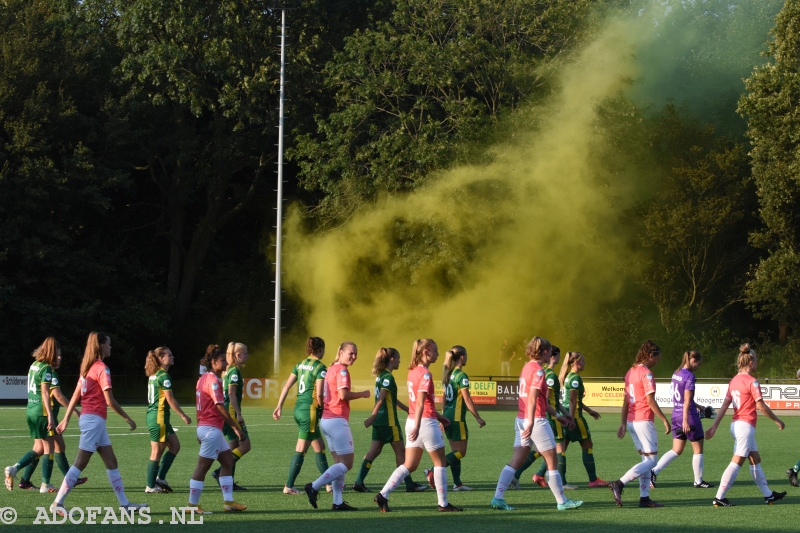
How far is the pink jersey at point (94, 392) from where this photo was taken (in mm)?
10883

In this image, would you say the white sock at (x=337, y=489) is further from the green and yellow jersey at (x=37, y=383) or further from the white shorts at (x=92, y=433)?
the green and yellow jersey at (x=37, y=383)

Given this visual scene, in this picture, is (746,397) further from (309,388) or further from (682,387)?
(309,388)

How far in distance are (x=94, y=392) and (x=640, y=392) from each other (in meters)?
6.29

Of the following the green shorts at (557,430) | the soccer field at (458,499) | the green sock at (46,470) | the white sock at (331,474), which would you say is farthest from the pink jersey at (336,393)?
the green sock at (46,470)

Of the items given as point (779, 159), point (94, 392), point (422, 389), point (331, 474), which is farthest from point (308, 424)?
point (779, 159)

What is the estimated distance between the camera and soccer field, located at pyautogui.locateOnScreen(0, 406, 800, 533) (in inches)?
418

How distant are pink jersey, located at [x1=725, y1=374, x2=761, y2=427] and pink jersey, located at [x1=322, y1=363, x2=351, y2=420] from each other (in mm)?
4441

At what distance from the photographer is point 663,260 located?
45688mm

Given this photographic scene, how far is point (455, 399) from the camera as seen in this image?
45.3 feet

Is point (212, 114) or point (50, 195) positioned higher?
point (212, 114)

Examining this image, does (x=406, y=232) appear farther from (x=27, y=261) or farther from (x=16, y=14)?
(x=16, y=14)

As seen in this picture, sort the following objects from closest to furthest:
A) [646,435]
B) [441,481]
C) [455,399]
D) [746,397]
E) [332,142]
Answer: [441,481]
[746,397]
[646,435]
[455,399]
[332,142]

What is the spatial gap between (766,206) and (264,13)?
23.0 metres

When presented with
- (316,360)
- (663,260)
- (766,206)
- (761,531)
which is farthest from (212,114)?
(761,531)
